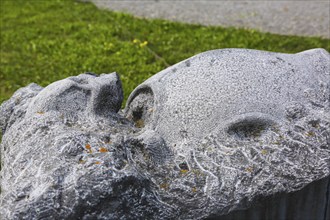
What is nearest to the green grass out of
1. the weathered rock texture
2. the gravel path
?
the gravel path

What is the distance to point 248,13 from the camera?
269 inches

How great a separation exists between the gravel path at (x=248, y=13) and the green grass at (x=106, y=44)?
0.32m

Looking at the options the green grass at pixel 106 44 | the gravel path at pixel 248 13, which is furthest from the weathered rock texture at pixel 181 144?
the gravel path at pixel 248 13

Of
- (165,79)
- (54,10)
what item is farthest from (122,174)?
(54,10)

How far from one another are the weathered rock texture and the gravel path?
3897 millimetres

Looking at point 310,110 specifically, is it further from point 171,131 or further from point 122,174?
point 122,174

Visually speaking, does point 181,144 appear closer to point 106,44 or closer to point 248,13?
A: point 106,44

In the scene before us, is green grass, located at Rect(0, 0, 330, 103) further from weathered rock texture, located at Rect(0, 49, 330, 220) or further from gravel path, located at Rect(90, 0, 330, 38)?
weathered rock texture, located at Rect(0, 49, 330, 220)

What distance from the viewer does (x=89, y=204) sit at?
1850 mm

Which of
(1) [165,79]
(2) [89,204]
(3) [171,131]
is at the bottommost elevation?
(2) [89,204]

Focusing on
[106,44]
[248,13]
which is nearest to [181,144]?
[106,44]

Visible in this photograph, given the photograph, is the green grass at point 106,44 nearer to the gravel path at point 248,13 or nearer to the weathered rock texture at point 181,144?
A: the gravel path at point 248,13

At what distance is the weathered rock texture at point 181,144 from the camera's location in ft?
6.23

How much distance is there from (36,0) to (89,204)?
6991mm
